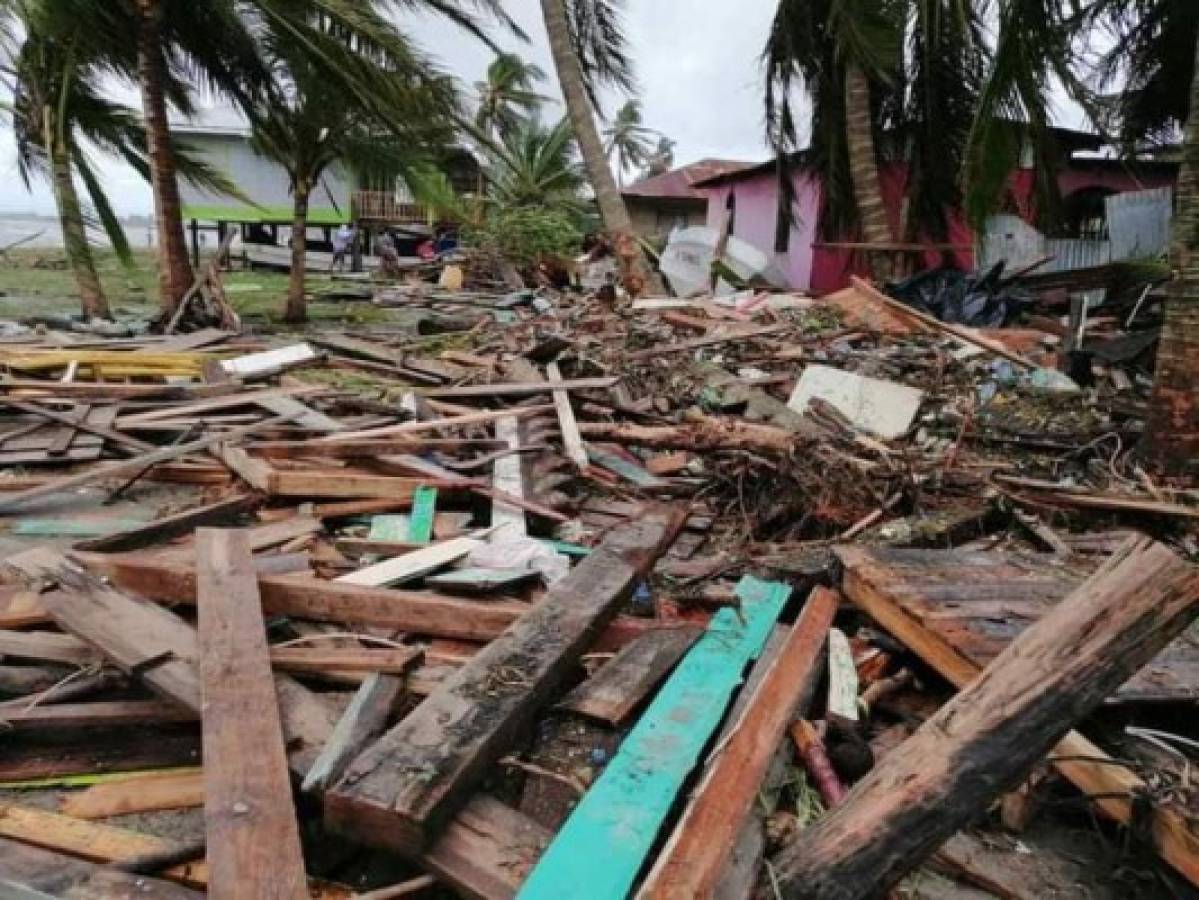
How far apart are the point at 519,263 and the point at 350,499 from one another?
1416 cm

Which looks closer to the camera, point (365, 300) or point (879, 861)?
point (879, 861)

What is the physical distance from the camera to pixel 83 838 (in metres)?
1.90

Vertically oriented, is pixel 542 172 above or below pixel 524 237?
above

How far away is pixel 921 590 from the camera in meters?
2.83

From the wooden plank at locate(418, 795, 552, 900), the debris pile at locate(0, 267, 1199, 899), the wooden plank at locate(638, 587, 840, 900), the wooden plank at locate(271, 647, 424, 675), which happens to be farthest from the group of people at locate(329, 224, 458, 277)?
the wooden plank at locate(418, 795, 552, 900)

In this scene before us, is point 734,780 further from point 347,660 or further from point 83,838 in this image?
point 83,838

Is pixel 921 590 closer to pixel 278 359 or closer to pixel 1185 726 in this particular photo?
pixel 1185 726

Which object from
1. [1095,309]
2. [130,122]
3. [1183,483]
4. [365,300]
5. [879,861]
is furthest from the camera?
[365,300]

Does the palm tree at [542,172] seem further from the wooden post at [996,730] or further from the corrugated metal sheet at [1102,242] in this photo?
the wooden post at [996,730]

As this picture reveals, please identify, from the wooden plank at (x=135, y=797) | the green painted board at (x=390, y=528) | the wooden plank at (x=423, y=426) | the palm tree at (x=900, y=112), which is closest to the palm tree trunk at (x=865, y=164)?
the palm tree at (x=900, y=112)

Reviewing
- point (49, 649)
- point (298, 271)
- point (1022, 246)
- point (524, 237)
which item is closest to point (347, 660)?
point (49, 649)

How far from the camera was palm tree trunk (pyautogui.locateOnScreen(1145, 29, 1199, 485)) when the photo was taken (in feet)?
14.4

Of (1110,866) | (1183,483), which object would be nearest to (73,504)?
(1110,866)

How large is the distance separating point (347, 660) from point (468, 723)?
601 millimetres
